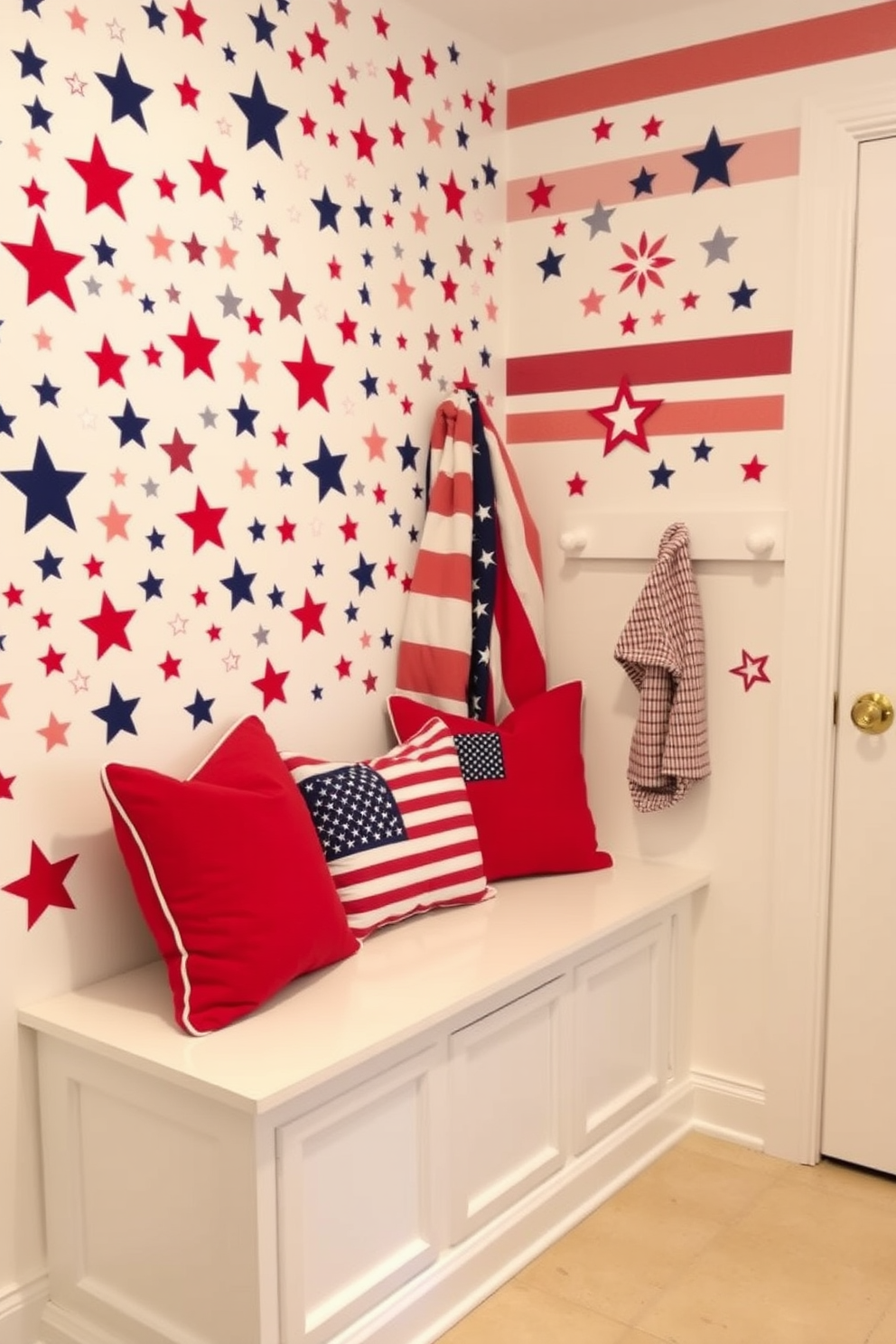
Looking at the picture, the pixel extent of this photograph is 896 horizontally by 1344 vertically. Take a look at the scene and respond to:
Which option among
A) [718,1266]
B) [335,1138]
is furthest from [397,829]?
A: [718,1266]

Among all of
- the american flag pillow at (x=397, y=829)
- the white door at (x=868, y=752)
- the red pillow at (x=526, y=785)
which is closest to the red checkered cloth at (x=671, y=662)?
the red pillow at (x=526, y=785)

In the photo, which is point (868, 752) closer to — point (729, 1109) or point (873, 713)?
point (873, 713)

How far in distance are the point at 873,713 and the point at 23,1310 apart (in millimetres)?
1781

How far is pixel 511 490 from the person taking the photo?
2.78m

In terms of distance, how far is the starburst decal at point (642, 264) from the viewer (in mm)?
2670

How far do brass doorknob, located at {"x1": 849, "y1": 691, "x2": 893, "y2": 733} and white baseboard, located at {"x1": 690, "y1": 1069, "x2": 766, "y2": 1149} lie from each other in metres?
0.79

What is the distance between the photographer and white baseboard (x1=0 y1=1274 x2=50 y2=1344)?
2016 millimetres

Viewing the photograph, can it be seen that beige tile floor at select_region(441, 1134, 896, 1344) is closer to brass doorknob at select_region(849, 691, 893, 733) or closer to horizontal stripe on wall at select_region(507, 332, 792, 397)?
brass doorknob at select_region(849, 691, 893, 733)

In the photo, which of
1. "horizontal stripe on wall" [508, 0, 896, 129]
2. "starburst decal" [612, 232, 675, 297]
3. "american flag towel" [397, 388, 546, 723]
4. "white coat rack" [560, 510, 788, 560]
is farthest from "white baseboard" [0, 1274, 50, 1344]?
"horizontal stripe on wall" [508, 0, 896, 129]

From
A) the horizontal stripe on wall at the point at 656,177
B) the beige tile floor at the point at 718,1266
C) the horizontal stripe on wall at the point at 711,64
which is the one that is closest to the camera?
the beige tile floor at the point at 718,1266

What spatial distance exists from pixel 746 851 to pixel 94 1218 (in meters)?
1.41

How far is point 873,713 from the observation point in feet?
8.14

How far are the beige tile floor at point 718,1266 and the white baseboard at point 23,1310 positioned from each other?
2.12ft

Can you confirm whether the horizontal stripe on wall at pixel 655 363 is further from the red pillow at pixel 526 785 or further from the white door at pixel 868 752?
the red pillow at pixel 526 785
